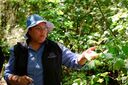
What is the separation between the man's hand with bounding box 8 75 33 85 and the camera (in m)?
3.79

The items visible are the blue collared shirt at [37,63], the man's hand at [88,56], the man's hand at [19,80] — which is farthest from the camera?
Answer: the blue collared shirt at [37,63]

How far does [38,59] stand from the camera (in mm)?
3975

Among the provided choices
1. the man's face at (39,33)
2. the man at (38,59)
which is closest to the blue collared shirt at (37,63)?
the man at (38,59)

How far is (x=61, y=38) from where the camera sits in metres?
6.54

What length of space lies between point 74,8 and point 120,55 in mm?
4296

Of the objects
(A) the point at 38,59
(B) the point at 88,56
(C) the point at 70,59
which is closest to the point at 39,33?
(A) the point at 38,59

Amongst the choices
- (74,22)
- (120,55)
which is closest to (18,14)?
(74,22)

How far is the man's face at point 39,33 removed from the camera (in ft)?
13.0

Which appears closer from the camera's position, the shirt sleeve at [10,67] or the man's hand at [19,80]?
the man's hand at [19,80]

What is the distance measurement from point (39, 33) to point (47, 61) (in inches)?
13.3

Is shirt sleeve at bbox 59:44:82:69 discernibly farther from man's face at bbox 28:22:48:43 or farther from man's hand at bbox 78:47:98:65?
man's face at bbox 28:22:48:43

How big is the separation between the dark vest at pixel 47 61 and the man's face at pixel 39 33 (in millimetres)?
122

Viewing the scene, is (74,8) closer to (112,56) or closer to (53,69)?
(53,69)

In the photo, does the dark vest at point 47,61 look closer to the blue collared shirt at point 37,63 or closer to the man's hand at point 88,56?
the blue collared shirt at point 37,63
